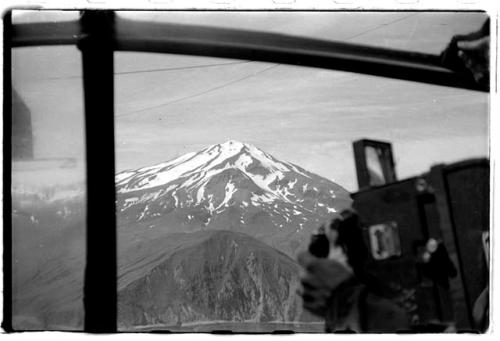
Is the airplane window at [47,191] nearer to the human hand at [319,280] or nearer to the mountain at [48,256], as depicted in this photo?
the mountain at [48,256]

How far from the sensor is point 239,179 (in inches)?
143

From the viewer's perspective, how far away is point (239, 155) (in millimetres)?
3533

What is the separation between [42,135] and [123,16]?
29.7 inches

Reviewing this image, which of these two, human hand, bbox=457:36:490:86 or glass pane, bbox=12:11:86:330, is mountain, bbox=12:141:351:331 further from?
human hand, bbox=457:36:490:86

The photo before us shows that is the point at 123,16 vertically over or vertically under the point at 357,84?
over

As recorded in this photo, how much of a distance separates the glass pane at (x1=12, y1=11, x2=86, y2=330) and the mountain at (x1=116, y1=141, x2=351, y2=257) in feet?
0.87

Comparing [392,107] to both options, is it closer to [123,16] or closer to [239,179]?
[239,179]

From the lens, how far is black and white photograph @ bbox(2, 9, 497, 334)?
351 centimetres

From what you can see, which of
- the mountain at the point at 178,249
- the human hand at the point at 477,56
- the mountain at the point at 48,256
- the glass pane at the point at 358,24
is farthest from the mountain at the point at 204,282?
the human hand at the point at 477,56

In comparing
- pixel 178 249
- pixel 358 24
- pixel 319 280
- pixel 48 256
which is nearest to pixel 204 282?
pixel 178 249

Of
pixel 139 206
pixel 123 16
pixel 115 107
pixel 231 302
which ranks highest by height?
pixel 123 16

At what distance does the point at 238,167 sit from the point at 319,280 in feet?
2.42

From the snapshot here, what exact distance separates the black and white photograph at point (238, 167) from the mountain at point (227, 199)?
0.01 meters
